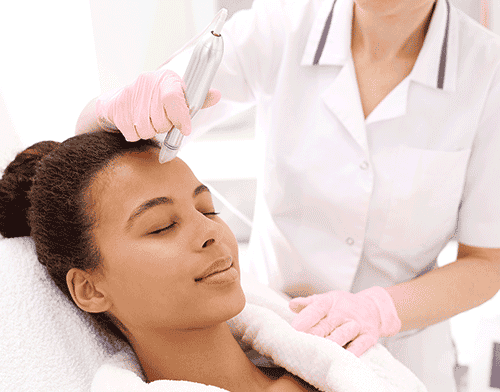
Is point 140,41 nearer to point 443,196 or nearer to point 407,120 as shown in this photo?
point 407,120

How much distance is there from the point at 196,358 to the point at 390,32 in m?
0.86

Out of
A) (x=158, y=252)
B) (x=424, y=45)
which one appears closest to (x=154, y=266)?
(x=158, y=252)

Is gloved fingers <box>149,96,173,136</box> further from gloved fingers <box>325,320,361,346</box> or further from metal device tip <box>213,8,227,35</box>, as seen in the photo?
gloved fingers <box>325,320,361,346</box>

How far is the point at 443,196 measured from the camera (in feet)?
3.71

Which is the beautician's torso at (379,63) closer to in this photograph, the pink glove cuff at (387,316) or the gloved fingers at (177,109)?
the pink glove cuff at (387,316)

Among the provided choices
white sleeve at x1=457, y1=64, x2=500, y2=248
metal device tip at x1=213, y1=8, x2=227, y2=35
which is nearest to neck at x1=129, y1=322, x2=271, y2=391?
metal device tip at x1=213, y1=8, x2=227, y2=35

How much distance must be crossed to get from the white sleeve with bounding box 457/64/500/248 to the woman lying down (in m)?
0.42

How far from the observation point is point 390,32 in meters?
1.08

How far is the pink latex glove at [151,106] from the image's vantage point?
73 cm

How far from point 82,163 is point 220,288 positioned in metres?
0.35

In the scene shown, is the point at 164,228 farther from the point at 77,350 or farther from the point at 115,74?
the point at 115,74

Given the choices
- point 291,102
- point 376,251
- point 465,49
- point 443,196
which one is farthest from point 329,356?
point 465,49

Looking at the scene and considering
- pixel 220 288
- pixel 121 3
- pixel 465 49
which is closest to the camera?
pixel 220 288

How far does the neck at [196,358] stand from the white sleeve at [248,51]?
54 cm
